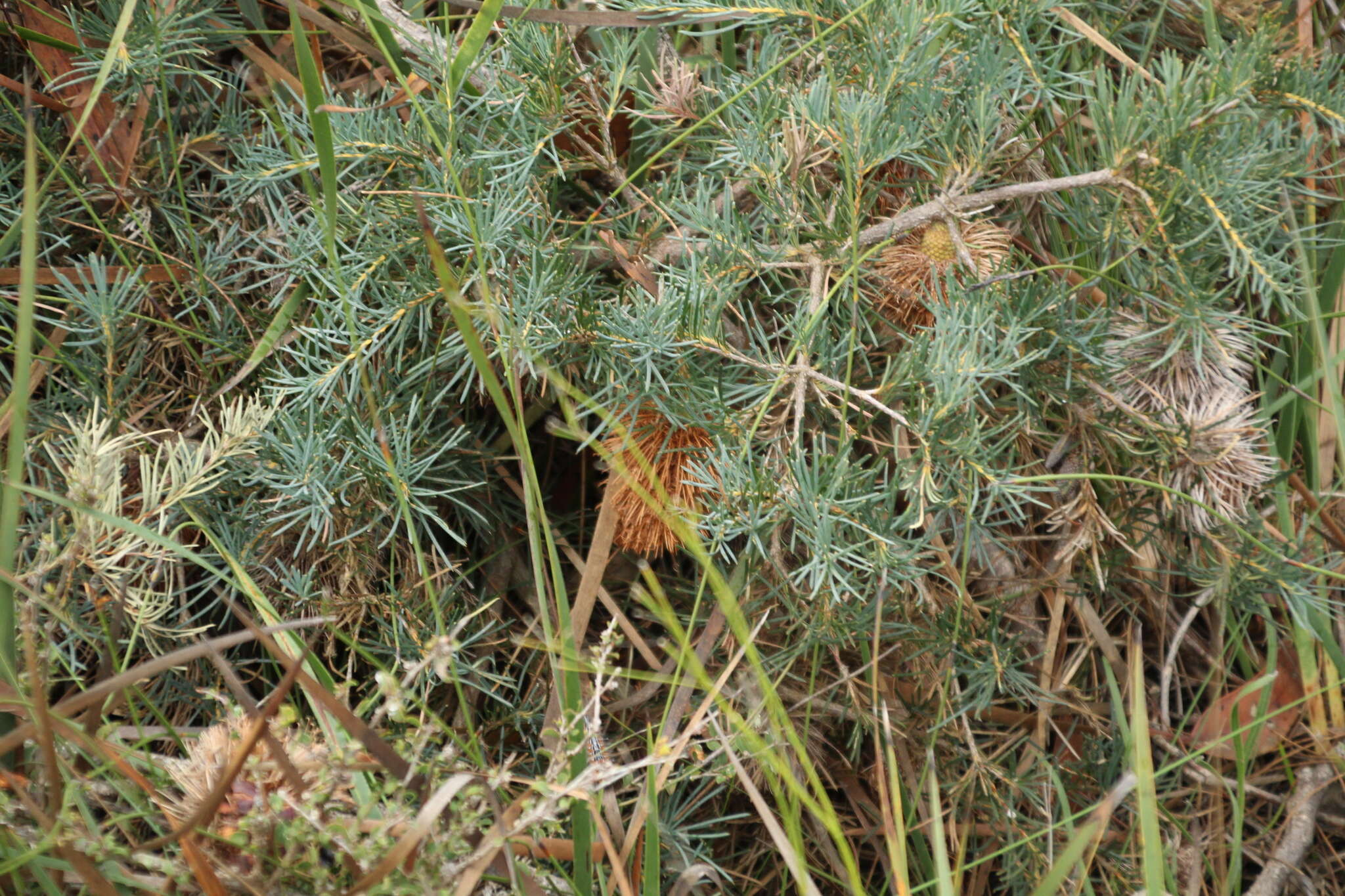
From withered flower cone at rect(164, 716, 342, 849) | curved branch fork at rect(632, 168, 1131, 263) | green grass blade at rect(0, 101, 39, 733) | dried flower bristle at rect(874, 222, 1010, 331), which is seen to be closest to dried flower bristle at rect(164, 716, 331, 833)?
withered flower cone at rect(164, 716, 342, 849)

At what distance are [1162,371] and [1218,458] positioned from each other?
0.31ft

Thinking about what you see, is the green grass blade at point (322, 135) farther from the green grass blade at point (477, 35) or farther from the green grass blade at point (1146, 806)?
the green grass blade at point (1146, 806)

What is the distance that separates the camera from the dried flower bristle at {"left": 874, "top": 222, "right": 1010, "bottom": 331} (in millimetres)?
874

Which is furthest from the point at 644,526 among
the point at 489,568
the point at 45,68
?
the point at 45,68

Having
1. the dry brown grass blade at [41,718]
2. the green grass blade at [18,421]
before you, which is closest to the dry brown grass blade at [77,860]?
the dry brown grass blade at [41,718]

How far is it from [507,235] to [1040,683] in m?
0.71

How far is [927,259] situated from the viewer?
34.6 inches

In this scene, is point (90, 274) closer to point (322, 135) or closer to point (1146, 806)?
point (322, 135)

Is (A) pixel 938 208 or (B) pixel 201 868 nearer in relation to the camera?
(B) pixel 201 868

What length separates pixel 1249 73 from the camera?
0.78m

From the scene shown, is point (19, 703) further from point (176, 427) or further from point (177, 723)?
point (176, 427)

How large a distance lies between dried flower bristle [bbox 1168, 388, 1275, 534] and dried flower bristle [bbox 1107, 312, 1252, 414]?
11 millimetres

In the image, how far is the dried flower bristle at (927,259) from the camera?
0.87 metres

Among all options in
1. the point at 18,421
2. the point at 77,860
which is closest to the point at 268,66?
the point at 18,421
